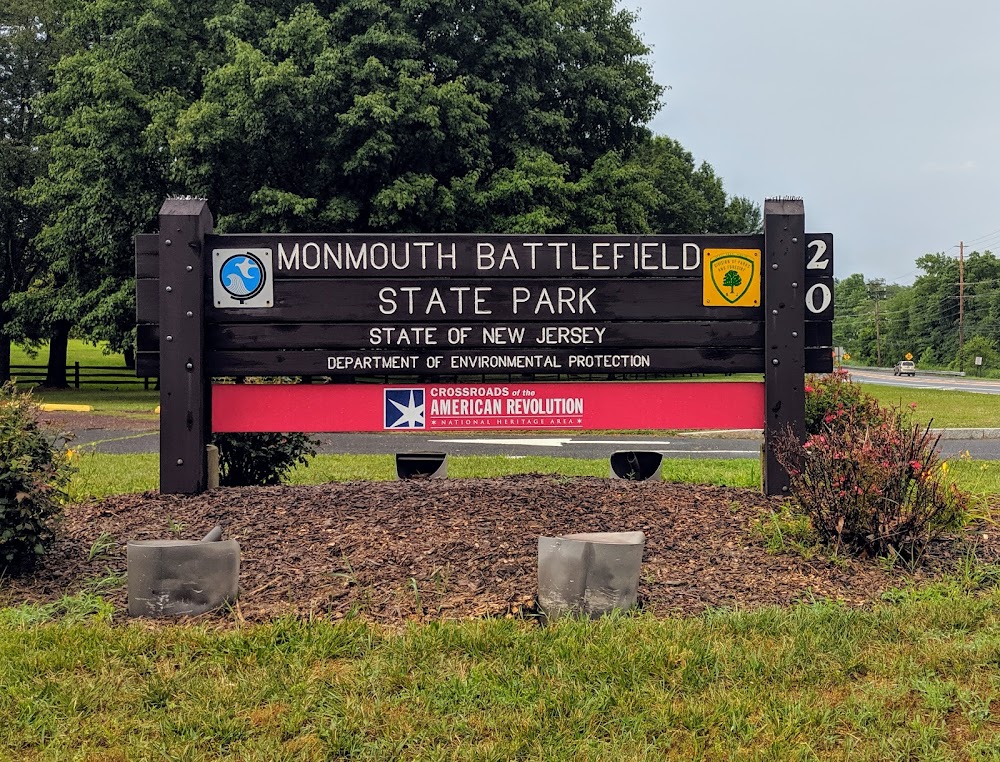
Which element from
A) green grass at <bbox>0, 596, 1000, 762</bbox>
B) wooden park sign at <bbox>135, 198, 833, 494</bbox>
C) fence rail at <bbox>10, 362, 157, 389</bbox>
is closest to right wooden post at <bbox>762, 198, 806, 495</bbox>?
wooden park sign at <bbox>135, 198, 833, 494</bbox>

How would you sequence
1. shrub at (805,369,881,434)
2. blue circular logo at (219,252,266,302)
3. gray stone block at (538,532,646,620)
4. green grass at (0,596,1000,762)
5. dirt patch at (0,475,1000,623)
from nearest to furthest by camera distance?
green grass at (0,596,1000,762) → gray stone block at (538,532,646,620) → dirt patch at (0,475,1000,623) → blue circular logo at (219,252,266,302) → shrub at (805,369,881,434)

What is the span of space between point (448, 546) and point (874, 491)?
2.20 metres

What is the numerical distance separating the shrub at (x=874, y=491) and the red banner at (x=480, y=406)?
Result: 159 cm

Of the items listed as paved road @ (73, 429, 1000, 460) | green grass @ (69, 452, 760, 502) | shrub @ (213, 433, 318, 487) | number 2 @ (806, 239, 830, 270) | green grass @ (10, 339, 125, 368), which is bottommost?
paved road @ (73, 429, 1000, 460)

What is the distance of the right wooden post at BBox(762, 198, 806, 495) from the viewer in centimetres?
655

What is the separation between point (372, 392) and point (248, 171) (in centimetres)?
1782

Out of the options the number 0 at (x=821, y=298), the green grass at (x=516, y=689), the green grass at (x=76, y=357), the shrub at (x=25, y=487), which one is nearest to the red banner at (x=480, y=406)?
the number 0 at (x=821, y=298)

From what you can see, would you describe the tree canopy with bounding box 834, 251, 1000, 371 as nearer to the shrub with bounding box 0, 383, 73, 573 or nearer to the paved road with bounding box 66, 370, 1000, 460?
the paved road with bounding box 66, 370, 1000, 460

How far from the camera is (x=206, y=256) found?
6.59 metres

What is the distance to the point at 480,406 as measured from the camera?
6707 mm

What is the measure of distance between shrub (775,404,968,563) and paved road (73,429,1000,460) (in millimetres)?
7586

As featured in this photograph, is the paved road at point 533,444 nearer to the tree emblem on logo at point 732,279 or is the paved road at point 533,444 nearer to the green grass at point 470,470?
the green grass at point 470,470

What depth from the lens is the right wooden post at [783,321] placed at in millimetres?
6551

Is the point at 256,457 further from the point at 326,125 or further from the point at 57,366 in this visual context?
the point at 57,366
